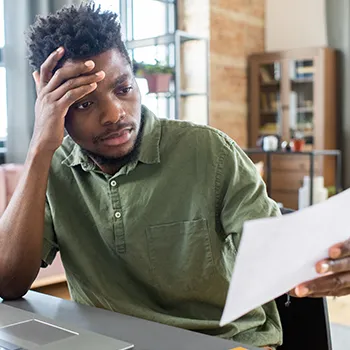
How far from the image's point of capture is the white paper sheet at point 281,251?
1.92 ft

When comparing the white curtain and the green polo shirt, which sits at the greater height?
the white curtain

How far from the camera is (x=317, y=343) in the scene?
113 centimetres

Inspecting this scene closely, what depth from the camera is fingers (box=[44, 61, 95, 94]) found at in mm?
1080

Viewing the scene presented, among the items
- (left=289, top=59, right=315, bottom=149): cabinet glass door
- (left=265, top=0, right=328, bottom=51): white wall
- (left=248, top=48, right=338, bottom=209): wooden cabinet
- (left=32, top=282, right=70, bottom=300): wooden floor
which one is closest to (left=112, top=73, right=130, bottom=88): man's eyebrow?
(left=32, top=282, right=70, bottom=300): wooden floor

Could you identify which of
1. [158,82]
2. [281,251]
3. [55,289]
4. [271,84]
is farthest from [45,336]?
[271,84]

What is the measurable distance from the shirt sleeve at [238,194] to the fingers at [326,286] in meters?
0.28

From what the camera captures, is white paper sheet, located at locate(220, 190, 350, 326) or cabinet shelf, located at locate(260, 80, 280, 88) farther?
cabinet shelf, located at locate(260, 80, 280, 88)

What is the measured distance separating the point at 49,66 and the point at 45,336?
0.54 m

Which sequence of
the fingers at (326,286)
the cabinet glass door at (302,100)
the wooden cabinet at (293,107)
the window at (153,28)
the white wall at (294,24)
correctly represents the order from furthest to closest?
1. the white wall at (294,24)
2. the cabinet glass door at (302,100)
3. the wooden cabinet at (293,107)
4. the window at (153,28)
5. the fingers at (326,286)

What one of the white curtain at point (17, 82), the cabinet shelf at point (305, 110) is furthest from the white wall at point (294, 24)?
the white curtain at point (17, 82)

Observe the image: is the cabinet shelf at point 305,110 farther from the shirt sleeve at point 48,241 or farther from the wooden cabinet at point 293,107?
the shirt sleeve at point 48,241

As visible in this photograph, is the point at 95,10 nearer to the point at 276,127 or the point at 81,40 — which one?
the point at 81,40

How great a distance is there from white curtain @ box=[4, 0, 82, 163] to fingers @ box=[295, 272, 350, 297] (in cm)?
350

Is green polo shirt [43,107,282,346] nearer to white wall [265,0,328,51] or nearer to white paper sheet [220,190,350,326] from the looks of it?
white paper sheet [220,190,350,326]
